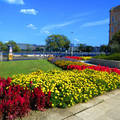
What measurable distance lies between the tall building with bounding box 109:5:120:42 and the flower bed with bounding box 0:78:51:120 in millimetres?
46407

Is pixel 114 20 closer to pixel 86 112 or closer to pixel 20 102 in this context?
pixel 86 112

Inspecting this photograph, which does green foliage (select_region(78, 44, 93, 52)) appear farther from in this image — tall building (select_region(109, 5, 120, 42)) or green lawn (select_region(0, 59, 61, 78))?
green lawn (select_region(0, 59, 61, 78))

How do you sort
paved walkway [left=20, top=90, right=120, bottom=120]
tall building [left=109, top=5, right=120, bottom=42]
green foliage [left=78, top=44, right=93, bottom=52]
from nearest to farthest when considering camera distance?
paved walkway [left=20, top=90, right=120, bottom=120]
green foliage [left=78, top=44, right=93, bottom=52]
tall building [left=109, top=5, right=120, bottom=42]

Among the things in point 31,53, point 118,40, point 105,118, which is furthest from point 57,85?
point 118,40

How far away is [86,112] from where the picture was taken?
124 inches

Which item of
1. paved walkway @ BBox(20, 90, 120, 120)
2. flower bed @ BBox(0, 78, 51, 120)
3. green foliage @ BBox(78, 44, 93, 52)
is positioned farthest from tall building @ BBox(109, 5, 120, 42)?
flower bed @ BBox(0, 78, 51, 120)

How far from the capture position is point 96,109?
332 centimetres

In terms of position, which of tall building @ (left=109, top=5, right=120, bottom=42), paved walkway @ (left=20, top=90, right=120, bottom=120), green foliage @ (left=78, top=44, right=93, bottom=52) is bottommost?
paved walkway @ (left=20, top=90, right=120, bottom=120)

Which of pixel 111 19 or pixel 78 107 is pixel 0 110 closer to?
pixel 78 107

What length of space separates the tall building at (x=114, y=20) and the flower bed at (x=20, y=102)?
4641cm

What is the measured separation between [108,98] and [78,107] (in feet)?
4.40

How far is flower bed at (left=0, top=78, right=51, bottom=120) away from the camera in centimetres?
263

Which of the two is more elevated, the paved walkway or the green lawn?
the green lawn

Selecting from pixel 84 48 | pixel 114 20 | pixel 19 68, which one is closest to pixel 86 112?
pixel 19 68
